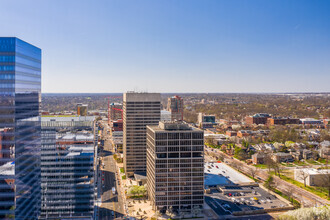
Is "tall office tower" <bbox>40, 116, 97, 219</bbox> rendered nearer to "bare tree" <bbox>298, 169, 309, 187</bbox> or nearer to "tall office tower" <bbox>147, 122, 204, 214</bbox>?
"tall office tower" <bbox>147, 122, 204, 214</bbox>

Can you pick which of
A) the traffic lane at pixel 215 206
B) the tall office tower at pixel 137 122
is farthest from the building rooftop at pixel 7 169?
the tall office tower at pixel 137 122

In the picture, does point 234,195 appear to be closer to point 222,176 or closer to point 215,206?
point 215,206

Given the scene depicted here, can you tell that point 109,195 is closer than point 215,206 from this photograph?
No

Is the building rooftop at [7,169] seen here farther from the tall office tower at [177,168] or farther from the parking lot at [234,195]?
the parking lot at [234,195]

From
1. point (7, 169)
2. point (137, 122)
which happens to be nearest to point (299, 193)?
point (137, 122)

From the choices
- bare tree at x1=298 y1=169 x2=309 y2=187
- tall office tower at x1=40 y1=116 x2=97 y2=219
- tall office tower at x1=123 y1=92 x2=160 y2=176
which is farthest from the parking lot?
tall office tower at x1=40 y1=116 x2=97 y2=219

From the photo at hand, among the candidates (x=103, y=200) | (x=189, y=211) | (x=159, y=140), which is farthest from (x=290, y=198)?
(x=103, y=200)
